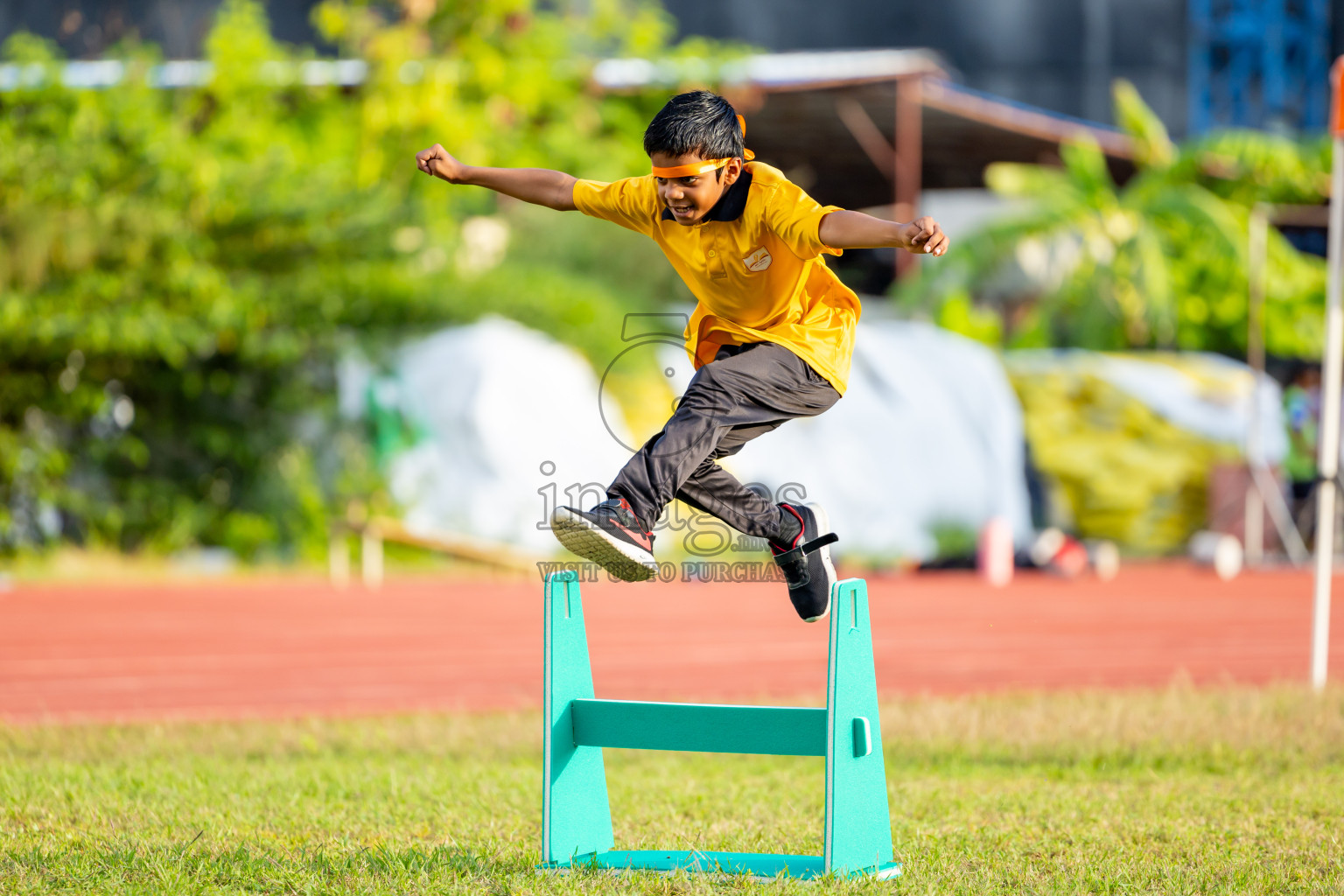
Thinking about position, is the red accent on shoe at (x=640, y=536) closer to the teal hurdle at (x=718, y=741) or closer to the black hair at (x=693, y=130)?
the teal hurdle at (x=718, y=741)

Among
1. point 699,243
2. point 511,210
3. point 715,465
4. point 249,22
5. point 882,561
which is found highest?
point 249,22

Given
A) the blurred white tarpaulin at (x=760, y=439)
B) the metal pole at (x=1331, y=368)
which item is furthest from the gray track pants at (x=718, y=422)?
the blurred white tarpaulin at (x=760, y=439)

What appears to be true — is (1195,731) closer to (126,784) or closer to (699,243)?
(699,243)

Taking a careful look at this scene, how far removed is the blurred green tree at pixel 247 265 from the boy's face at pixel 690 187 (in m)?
11.9

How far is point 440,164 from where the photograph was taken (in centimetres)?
449

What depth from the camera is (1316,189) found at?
25234 millimetres

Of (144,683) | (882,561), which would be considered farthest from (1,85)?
(882,561)

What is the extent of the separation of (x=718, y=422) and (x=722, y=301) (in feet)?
1.44

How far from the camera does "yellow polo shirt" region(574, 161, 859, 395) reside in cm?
414

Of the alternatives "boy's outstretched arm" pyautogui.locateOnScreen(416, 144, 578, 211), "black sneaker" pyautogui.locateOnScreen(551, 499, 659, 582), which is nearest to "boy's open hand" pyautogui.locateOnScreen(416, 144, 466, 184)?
"boy's outstretched arm" pyautogui.locateOnScreen(416, 144, 578, 211)

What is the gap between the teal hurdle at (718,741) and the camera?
13.3ft

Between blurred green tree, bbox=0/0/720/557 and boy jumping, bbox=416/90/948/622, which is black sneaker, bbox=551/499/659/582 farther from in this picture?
blurred green tree, bbox=0/0/720/557

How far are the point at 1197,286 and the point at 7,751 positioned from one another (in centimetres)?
2264

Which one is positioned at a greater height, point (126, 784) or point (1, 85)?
point (1, 85)
